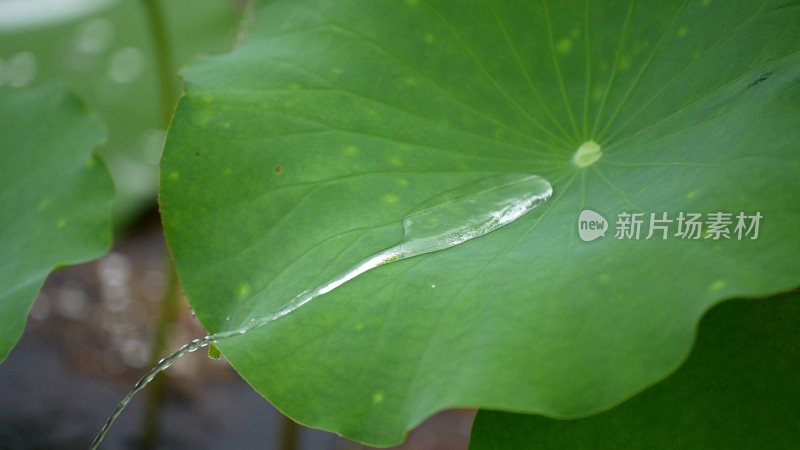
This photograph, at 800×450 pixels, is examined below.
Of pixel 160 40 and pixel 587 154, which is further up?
pixel 160 40

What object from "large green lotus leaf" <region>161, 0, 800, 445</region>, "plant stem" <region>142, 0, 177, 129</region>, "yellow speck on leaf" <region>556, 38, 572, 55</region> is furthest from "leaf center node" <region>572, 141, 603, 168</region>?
"plant stem" <region>142, 0, 177, 129</region>

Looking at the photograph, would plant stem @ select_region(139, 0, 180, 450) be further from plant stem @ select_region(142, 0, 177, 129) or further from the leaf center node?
the leaf center node

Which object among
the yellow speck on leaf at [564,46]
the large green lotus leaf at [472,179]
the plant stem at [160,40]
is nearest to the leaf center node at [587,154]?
the large green lotus leaf at [472,179]

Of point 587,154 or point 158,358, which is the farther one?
point 158,358

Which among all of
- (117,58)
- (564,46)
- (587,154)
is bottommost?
(587,154)

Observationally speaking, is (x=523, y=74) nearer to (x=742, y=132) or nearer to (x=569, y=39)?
(x=569, y=39)

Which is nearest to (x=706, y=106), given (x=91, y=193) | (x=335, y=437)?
(x=91, y=193)

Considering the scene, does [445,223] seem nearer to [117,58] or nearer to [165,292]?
[165,292]

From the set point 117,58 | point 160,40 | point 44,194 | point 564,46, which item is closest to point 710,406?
point 564,46
